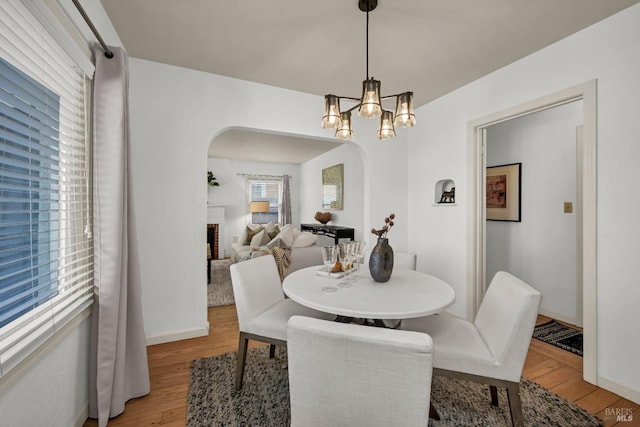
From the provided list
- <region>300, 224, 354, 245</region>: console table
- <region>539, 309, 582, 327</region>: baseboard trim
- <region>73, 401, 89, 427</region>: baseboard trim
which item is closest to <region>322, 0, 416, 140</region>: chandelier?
<region>73, 401, 89, 427</region>: baseboard trim

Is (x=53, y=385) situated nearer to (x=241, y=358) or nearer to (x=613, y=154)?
(x=241, y=358)

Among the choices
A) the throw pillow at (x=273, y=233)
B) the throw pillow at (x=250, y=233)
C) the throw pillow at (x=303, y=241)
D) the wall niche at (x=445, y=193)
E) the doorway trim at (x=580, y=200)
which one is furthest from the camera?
the throw pillow at (x=250, y=233)

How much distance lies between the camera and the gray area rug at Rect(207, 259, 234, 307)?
3.62 meters

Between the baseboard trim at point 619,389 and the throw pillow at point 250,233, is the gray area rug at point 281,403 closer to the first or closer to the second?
the baseboard trim at point 619,389

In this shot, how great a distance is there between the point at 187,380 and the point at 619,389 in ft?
9.13

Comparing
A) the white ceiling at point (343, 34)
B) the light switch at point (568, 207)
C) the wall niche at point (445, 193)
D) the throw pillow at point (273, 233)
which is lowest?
the throw pillow at point (273, 233)

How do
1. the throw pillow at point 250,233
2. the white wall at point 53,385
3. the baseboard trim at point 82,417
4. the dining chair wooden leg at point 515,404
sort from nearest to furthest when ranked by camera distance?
the white wall at point 53,385 → the dining chair wooden leg at point 515,404 → the baseboard trim at point 82,417 → the throw pillow at point 250,233

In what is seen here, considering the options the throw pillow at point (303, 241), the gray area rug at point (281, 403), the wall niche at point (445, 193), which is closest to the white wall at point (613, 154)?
the gray area rug at point (281, 403)

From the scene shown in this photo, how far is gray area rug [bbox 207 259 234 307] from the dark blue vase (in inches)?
92.8

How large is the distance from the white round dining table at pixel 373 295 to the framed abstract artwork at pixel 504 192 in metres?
2.16

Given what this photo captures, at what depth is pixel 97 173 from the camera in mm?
1578

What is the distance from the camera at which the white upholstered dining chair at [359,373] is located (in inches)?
33.9

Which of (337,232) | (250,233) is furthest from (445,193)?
(250,233)

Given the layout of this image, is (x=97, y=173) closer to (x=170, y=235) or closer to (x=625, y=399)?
(x=170, y=235)
